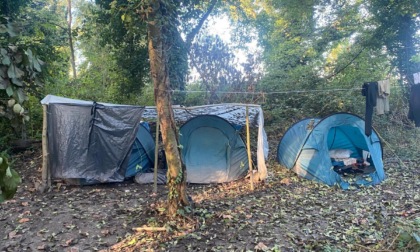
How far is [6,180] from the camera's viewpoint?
114cm

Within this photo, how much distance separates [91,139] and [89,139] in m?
0.03

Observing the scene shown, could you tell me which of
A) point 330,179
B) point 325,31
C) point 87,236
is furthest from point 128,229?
point 325,31

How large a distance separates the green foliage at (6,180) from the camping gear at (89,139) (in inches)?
182

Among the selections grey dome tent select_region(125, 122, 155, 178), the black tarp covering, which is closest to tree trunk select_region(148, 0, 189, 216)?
the black tarp covering

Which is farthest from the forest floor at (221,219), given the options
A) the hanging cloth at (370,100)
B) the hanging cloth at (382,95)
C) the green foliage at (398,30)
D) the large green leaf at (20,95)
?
the green foliage at (398,30)

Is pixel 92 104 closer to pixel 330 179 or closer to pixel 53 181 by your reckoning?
pixel 53 181

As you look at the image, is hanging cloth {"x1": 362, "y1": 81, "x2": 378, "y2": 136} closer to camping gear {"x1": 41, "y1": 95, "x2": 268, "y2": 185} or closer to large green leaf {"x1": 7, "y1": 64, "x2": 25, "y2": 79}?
camping gear {"x1": 41, "y1": 95, "x2": 268, "y2": 185}

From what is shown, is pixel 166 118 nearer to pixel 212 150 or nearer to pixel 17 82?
pixel 212 150

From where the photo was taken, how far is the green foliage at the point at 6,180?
3.66ft

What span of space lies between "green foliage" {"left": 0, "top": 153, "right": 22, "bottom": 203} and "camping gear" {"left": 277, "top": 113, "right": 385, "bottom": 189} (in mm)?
5610

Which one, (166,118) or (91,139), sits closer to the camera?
(166,118)

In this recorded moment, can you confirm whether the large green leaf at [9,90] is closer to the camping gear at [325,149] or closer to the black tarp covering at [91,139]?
the black tarp covering at [91,139]

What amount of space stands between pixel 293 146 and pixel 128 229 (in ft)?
13.4

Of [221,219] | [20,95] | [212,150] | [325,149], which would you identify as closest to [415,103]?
[325,149]
